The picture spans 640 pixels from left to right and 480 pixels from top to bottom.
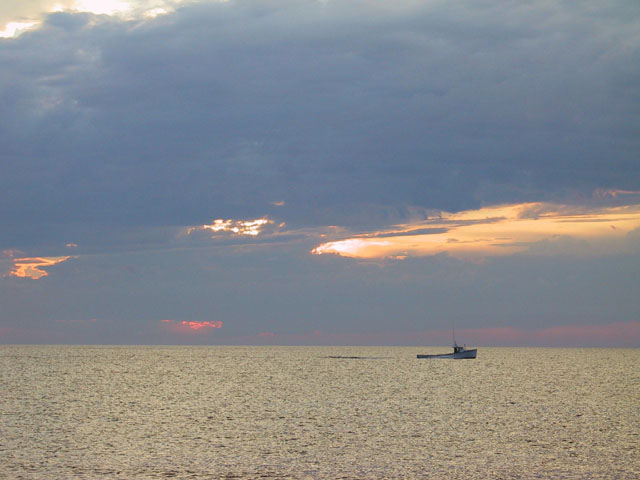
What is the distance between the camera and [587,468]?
48.1 m

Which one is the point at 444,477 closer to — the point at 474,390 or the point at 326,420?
the point at 326,420

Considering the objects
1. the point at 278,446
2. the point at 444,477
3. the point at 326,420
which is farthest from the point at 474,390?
the point at 444,477

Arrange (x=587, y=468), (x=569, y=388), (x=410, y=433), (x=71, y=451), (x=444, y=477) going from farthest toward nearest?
(x=569, y=388)
(x=410, y=433)
(x=71, y=451)
(x=587, y=468)
(x=444, y=477)

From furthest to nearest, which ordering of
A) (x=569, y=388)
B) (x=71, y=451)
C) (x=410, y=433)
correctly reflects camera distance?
1. (x=569, y=388)
2. (x=410, y=433)
3. (x=71, y=451)

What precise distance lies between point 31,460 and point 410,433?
3191 cm

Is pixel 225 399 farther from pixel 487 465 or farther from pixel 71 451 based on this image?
pixel 487 465

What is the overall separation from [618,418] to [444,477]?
43753 millimetres

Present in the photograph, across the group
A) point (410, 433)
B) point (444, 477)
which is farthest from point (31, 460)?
point (410, 433)

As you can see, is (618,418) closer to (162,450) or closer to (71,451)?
(162,450)

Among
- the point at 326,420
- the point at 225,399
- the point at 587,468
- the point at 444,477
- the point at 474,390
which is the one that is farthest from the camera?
the point at 474,390

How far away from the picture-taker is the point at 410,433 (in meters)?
66.4

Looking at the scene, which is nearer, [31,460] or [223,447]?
[31,460]

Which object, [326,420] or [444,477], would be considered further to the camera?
[326,420]

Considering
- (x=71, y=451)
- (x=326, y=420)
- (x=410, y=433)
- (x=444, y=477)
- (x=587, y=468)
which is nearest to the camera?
(x=444, y=477)
